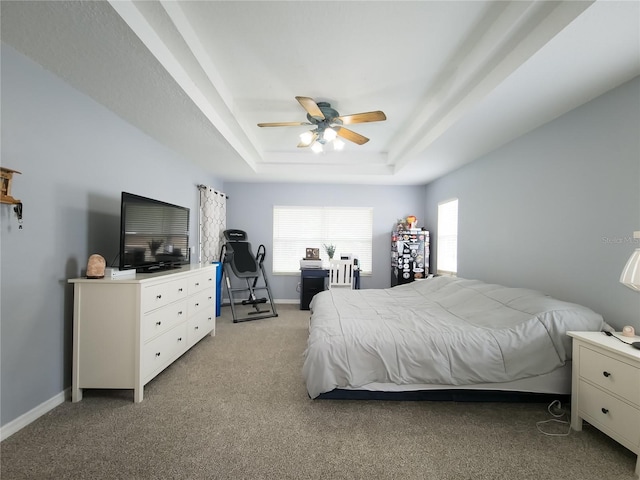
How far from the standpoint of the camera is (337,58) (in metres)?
2.22

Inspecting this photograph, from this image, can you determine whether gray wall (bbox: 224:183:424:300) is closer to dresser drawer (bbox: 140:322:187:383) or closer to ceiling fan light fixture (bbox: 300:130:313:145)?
ceiling fan light fixture (bbox: 300:130:313:145)

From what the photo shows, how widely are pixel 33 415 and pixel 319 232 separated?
4308mm

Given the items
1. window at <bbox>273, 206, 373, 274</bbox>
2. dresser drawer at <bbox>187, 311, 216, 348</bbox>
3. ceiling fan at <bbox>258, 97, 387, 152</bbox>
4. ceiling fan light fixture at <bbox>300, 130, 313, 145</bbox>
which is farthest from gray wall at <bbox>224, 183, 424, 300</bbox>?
ceiling fan light fixture at <bbox>300, 130, 313, 145</bbox>

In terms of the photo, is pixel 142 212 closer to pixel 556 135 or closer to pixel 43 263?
pixel 43 263

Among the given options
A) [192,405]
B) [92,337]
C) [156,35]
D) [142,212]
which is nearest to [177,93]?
[156,35]

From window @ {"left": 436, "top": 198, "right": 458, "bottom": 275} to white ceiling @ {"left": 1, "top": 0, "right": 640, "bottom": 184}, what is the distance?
1.47 meters

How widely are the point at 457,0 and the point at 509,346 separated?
2.21m

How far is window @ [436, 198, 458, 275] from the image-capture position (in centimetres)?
439

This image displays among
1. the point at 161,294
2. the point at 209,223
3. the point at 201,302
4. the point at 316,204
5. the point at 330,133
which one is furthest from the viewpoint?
the point at 316,204

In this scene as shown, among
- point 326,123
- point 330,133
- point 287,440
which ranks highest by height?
point 326,123

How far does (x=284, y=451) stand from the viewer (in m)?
1.58

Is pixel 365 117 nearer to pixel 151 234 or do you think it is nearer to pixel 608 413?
pixel 151 234

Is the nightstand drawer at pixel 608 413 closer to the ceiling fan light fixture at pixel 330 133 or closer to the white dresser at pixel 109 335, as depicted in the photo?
the ceiling fan light fixture at pixel 330 133

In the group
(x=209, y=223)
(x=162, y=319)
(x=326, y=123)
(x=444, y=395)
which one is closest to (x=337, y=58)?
(x=326, y=123)
